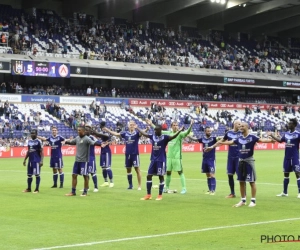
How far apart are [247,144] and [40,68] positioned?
1685 inches

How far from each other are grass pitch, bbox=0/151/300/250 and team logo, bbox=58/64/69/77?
36.3 m

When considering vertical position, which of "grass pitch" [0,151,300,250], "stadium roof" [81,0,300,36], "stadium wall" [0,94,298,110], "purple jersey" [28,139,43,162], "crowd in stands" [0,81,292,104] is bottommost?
"grass pitch" [0,151,300,250]

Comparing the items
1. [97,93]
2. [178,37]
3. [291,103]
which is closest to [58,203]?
[97,93]

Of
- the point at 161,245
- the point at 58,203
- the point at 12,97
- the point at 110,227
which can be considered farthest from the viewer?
the point at 12,97

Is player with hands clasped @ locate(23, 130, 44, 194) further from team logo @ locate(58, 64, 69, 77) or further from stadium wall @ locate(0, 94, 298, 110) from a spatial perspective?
team logo @ locate(58, 64, 69, 77)

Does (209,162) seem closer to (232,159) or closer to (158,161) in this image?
(232,159)

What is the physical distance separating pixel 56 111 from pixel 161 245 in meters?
47.0

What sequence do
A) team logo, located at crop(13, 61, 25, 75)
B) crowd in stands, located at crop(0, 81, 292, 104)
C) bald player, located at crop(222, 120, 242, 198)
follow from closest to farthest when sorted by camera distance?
bald player, located at crop(222, 120, 242, 198) → team logo, located at crop(13, 61, 25, 75) → crowd in stands, located at crop(0, 81, 292, 104)

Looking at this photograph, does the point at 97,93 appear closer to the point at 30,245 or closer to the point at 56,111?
the point at 56,111

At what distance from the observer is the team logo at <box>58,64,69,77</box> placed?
199 feet

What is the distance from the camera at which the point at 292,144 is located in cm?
2139

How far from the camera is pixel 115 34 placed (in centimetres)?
7106

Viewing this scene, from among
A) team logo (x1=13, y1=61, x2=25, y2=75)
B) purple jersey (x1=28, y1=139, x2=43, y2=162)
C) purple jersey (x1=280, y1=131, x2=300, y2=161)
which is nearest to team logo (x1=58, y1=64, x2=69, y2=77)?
team logo (x1=13, y1=61, x2=25, y2=75)

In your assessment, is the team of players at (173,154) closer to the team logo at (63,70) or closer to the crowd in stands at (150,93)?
the team logo at (63,70)
